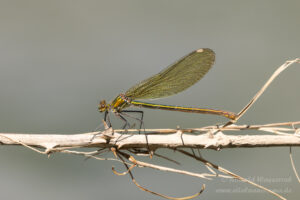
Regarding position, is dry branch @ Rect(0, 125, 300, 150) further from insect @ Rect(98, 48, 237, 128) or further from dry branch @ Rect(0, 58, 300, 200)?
insect @ Rect(98, 48, 237, 128)

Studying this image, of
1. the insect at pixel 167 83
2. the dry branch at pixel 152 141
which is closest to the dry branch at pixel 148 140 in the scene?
the dry branch at pixel 152 141

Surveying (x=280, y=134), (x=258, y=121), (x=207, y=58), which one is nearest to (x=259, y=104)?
(x=258, y=121)

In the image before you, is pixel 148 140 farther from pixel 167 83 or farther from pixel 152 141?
pixel 167 83

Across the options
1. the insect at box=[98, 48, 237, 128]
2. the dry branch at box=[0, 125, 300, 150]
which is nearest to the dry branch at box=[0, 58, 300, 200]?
the dry branch at box=[0, 125, 300, 150]

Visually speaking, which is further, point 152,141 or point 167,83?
point 167,83

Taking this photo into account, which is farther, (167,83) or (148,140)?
(167,83)

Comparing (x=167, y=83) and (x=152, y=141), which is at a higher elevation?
(x=167, y=83)

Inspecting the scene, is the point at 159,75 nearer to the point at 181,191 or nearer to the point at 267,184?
the point at 181,191

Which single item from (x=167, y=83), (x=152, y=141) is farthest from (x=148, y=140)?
(x=167, y=83)

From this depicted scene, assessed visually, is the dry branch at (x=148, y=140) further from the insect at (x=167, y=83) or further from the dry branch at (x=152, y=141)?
the insect at (x=167, y=83)
